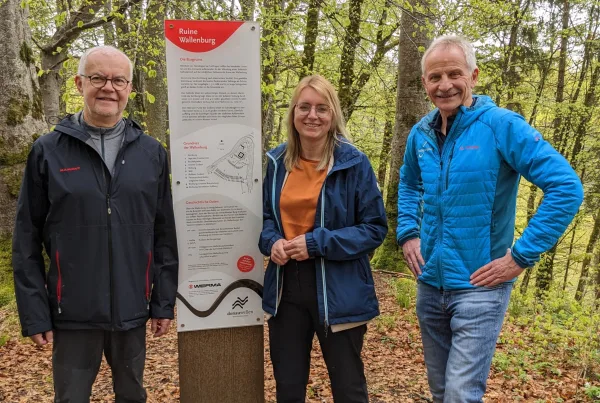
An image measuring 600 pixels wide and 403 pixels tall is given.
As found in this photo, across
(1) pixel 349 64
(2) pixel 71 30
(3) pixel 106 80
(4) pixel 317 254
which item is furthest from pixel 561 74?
(3) pixel 106 80

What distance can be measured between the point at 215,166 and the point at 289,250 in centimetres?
90

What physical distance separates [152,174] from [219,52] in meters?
1.02

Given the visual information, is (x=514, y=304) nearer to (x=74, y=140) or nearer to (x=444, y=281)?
(x=444, y=281)

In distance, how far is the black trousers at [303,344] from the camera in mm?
2652

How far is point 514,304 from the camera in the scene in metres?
6.49

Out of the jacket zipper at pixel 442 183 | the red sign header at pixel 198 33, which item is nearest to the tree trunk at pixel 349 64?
the red sign header at pixel 198 33

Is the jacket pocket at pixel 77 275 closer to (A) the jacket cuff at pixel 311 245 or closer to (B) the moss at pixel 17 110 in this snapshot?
(A) the jacket cuff at pixel 311 245

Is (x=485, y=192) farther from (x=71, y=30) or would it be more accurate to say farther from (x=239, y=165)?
(x=71, y=30)

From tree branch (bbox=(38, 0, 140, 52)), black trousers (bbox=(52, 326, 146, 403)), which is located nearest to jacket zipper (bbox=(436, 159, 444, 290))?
black trousers (bbox=(52, 326, 146, 403))

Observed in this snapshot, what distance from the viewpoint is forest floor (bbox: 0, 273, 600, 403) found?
4.18 m

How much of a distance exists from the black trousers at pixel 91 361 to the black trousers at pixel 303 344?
809 millimetres

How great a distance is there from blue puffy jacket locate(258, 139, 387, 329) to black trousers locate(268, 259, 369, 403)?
0.07 metres

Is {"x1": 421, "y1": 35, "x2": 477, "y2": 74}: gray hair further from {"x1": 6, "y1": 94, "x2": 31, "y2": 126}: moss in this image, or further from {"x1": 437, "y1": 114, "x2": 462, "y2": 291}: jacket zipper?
{"x1": 6, "y1": 94, "x2": 31, "y2": 126}: moss

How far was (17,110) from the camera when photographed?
5.41 meters
